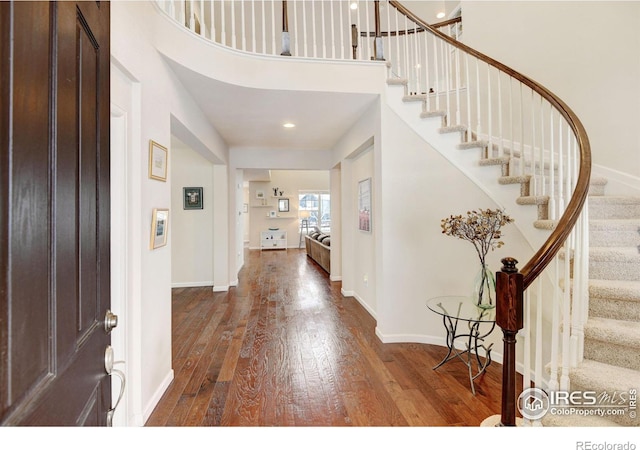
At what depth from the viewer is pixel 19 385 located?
0.50 metres

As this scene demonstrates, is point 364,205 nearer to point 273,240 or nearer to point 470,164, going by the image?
point 470,164

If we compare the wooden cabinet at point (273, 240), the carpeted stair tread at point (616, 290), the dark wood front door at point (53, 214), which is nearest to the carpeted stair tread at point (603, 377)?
the carpeted stair tread at point (616, 290)

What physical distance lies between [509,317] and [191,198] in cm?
514

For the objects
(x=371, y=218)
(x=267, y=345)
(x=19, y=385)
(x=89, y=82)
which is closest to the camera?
(x=19, y=385)

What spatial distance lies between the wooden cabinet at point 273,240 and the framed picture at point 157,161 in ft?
27.2

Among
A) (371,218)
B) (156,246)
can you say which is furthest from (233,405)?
(371,218)

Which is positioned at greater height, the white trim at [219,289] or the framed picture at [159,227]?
the framed picture at [159,227]

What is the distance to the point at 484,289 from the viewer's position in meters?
2.38

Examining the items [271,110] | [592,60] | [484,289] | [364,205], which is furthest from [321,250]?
[592,60]

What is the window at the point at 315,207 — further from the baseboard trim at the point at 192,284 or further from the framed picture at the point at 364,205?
the framed picture at the point at 364,205

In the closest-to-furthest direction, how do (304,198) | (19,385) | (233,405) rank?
(19,385)
(233,405)
(304,198)

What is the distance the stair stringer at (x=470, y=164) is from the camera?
7.98ft

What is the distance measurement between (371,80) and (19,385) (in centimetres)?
319
